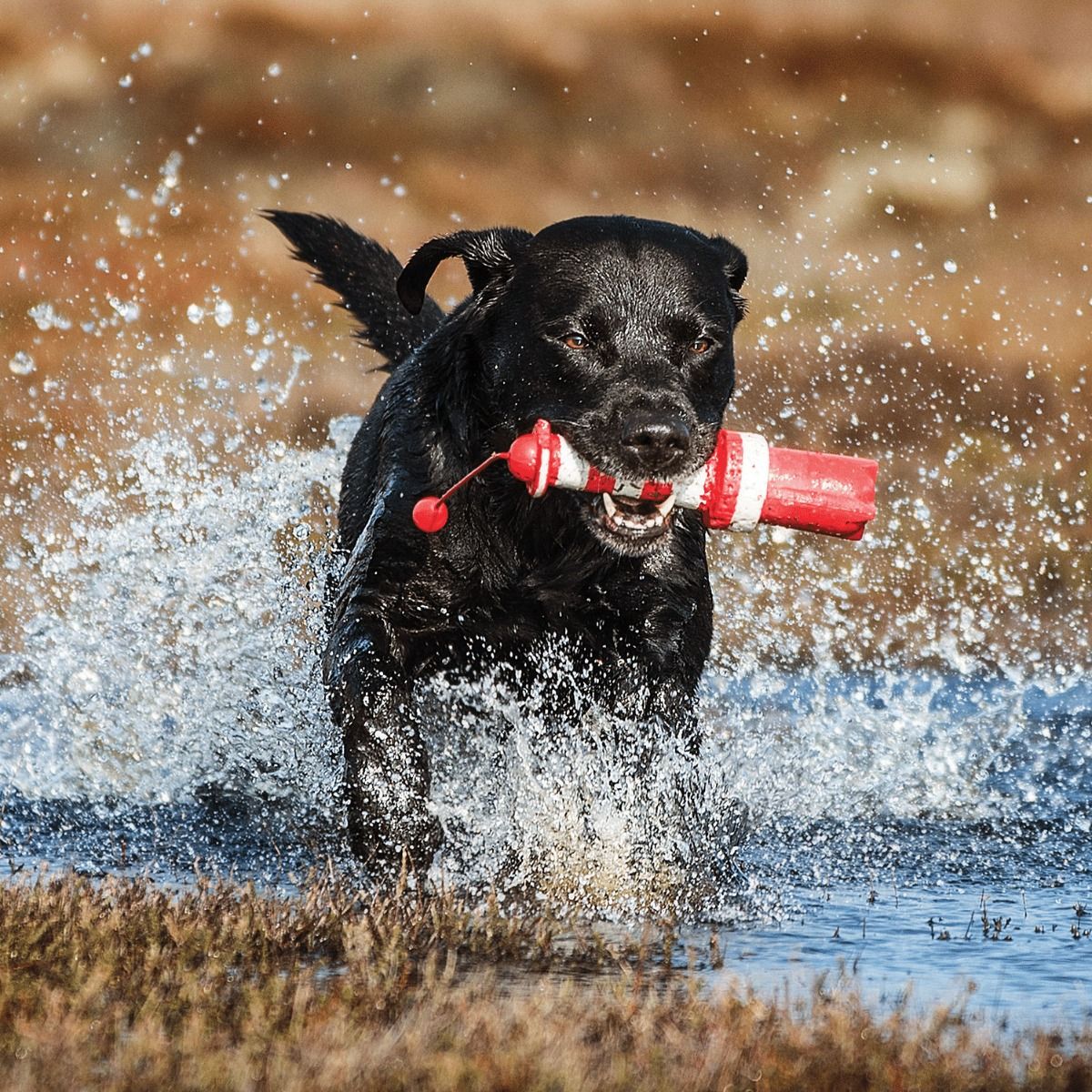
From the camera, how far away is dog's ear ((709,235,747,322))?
4.94 m

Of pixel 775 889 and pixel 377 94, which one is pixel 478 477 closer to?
pixel 775 889

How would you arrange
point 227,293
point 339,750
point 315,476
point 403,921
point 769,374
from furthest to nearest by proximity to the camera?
point 227,293
point 769,374
point 315,476
point 339,750
point 403,921

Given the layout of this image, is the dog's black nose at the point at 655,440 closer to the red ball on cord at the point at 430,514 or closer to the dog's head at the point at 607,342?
the dog's head at the point at 607,342

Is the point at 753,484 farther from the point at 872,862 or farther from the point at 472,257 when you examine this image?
the point at 872,862

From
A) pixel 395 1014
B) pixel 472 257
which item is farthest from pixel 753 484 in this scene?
pixel 395 1014

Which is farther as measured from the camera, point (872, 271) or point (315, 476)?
point (872, 271)

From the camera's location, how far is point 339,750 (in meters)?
4.61

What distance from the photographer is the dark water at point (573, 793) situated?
13.0ft

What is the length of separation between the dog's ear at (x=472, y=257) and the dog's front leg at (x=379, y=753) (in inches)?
39.3

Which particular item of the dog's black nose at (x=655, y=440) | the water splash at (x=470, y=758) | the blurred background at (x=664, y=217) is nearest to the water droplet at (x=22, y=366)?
the blurred background at (x=664, y=217)

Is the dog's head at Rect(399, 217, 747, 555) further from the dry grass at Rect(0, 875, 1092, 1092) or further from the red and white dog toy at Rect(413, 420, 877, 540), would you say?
the dry grass at Rect(0, 875, 1092, 1092)

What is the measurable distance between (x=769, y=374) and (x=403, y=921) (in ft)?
26.5

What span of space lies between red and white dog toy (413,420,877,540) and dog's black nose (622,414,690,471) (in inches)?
4.9

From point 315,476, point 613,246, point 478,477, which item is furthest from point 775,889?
point 315,476
